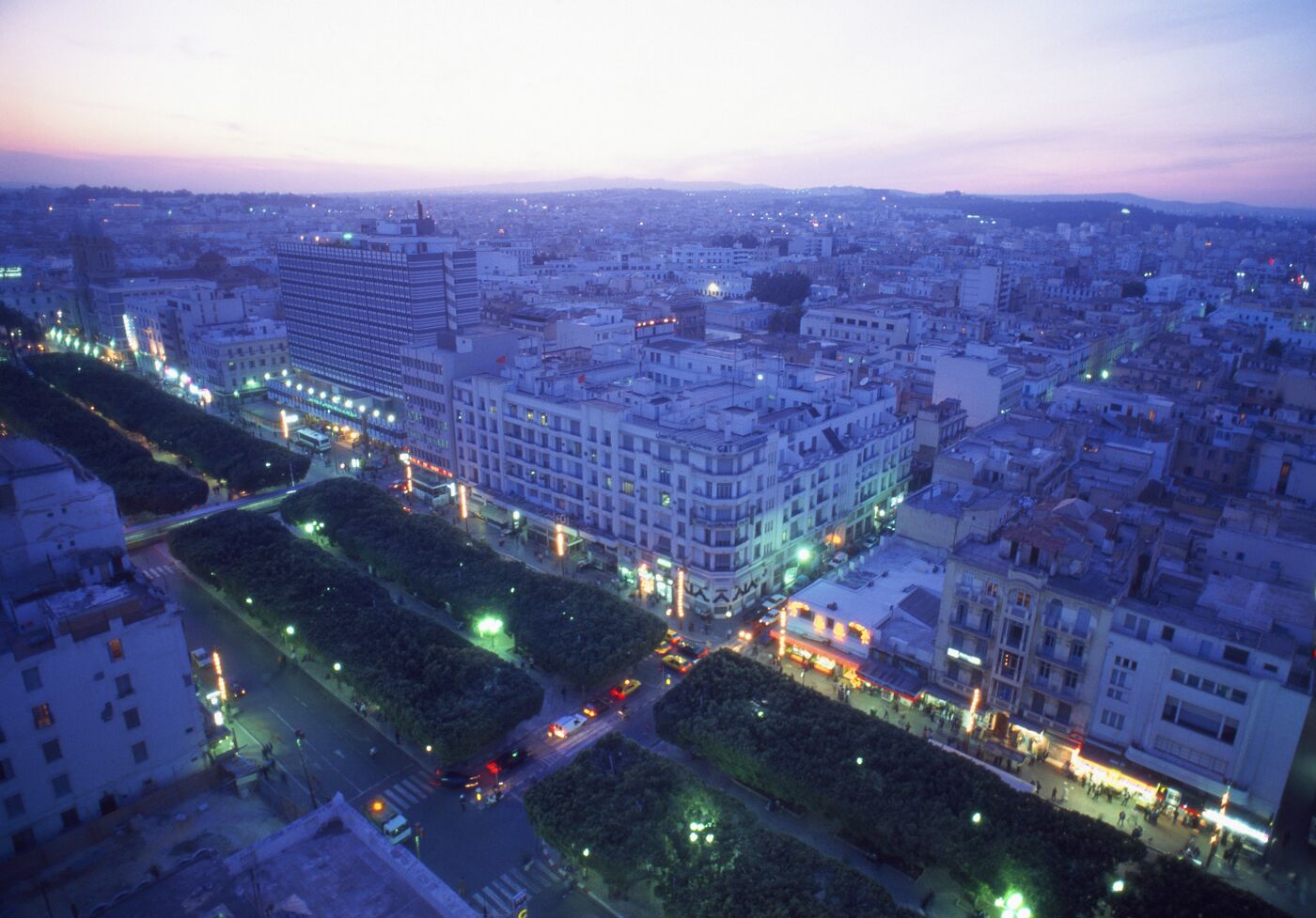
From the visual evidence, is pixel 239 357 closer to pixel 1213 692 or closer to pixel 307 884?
pixel 307 884

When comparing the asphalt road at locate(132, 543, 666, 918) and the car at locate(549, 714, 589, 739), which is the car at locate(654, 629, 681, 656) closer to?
the asphalt road at locate(132, 543, 666, 918)

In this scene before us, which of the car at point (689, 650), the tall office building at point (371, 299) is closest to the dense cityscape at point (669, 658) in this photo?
the car at point (689, 650)

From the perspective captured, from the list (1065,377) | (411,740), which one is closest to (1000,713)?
(411,740)

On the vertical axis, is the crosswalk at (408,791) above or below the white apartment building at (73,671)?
below

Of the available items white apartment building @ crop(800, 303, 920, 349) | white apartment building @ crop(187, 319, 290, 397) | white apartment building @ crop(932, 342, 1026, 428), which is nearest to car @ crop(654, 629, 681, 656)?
white apartment building @ crop(932, 342, 1026, 428)

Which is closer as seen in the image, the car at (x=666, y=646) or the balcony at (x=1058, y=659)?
the balcony at (x=1058, y=659)

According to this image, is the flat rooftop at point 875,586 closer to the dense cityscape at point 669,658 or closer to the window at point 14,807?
the dense cityscape at point 669,658

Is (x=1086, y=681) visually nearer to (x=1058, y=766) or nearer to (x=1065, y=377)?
(x=1058, y=766)
